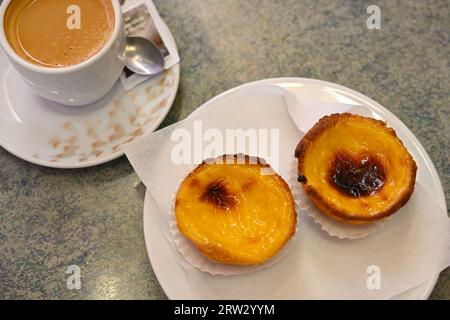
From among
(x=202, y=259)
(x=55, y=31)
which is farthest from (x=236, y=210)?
(x=55, y=31)

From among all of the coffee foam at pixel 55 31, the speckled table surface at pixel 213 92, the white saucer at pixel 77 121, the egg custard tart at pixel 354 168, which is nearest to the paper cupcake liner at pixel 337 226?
A: the egg custard tart at pixel 354 168

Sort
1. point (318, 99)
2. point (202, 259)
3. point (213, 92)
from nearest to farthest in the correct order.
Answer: point (202, 259) < point (318, 99) < point (213, 92)

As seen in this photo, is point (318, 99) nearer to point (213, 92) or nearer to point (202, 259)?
point (213, 92)

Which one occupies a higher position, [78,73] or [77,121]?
[78,73]

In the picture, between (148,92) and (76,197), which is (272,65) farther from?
(76,197)

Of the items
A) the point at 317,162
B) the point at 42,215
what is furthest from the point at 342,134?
the point at 42,215

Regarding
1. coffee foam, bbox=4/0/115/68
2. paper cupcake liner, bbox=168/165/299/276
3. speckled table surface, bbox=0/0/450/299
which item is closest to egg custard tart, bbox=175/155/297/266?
paper cupcake liner, bbox=168/165/299/276
